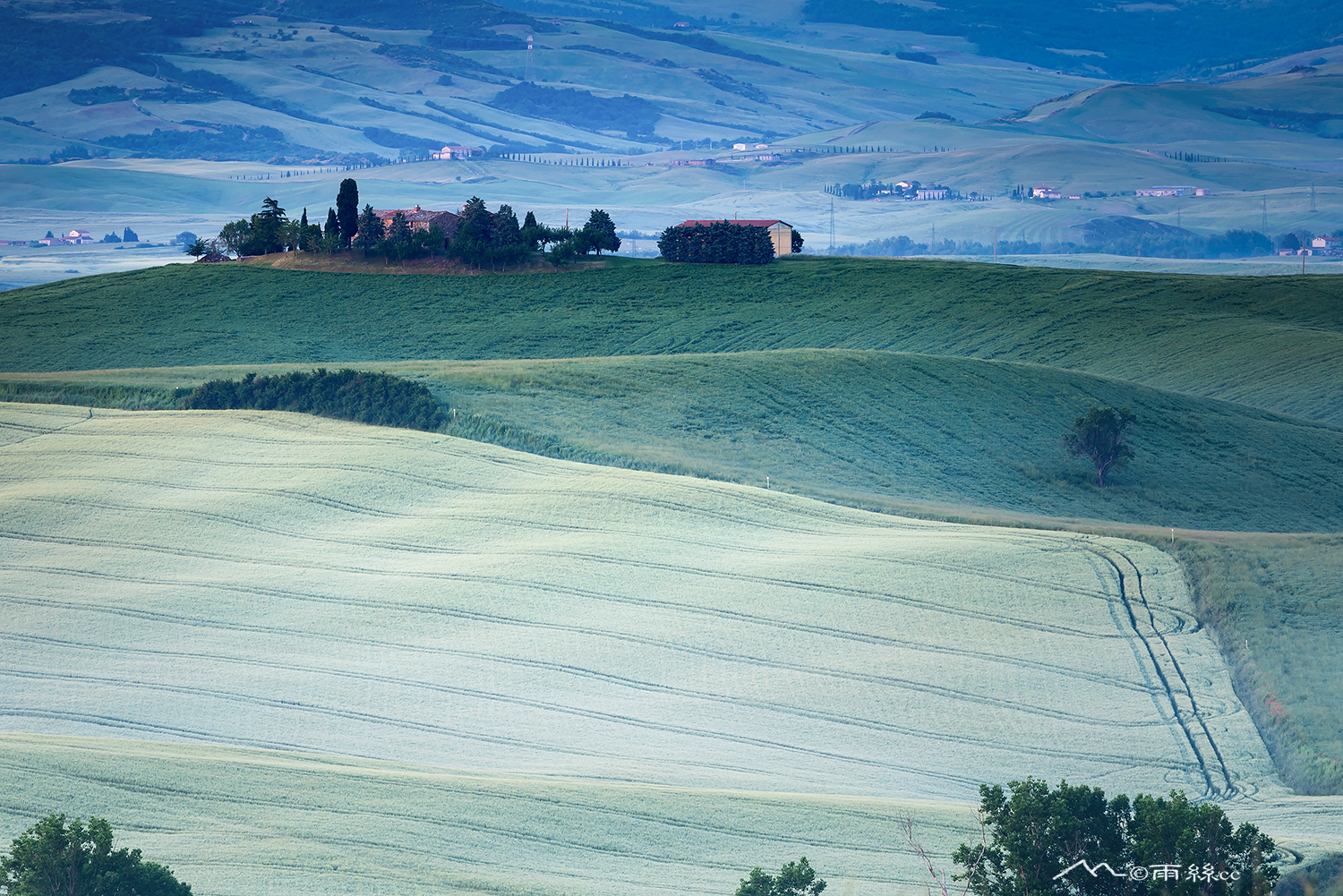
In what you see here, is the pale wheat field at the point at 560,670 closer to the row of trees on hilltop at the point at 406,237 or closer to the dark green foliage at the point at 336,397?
the dark green foliage at the point at 336,397

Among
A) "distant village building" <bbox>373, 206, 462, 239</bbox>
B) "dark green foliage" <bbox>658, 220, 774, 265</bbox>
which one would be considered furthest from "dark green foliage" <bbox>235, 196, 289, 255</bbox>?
"dark green foliage" <bbox>658, 220, 774, 265</bbox>

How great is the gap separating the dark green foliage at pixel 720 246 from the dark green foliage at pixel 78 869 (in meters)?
89.1

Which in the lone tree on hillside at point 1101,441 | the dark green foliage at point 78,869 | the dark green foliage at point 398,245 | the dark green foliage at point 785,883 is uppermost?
the dark green foliage at point 398,245

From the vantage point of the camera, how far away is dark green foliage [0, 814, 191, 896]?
15586 mm

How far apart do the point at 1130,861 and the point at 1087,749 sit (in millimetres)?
7937

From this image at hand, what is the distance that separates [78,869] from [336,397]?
35.8 meters

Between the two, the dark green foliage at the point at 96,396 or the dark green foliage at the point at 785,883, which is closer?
the dark green foliage at the point at 785,883

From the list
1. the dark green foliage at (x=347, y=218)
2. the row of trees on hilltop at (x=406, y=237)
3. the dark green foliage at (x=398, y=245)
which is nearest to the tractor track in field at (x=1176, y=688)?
the row of trees on hilltop at (x=406, y=237)

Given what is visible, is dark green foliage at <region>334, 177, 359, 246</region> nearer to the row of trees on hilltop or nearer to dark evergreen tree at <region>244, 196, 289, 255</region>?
the row of trees on hilltop

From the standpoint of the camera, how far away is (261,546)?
3628cm

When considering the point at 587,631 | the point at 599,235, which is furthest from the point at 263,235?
the point at 587,631

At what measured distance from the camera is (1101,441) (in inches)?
2172

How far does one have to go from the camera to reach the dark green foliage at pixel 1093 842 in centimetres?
1631

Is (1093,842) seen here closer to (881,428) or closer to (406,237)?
(881,428)
